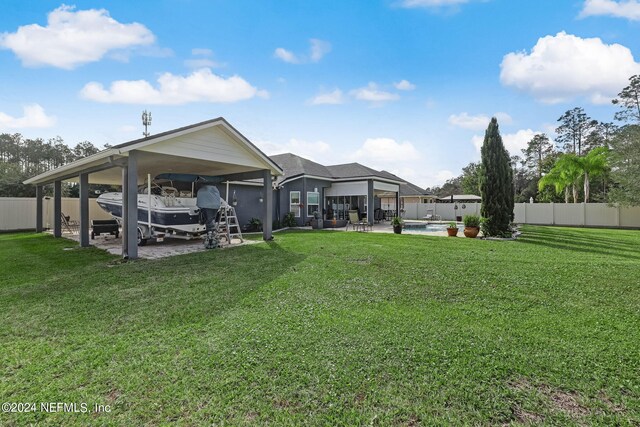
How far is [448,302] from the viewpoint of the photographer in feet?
15.4

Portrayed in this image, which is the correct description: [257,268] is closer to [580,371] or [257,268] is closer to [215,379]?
[215,379]

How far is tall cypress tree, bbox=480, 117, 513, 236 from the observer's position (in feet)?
43.3

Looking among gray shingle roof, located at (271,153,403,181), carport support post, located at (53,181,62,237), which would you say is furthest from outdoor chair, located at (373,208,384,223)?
carport support post, located at (53,181,62,237)

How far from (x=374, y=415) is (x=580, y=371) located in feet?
6.46

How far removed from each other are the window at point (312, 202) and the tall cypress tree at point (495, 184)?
31.9 feet

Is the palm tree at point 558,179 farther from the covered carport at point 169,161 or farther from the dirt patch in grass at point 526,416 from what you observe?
the dirt patch in grass at point 526,416

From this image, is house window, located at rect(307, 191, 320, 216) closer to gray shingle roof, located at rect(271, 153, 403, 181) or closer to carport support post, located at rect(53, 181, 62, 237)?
gray shingle roof, located at rect(271, 153, 403, 181)

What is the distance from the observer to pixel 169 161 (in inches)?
409

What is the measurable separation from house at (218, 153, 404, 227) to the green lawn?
10476 mm

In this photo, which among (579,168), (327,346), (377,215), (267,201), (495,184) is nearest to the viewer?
(327,346)

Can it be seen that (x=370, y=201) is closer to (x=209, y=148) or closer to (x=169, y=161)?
(x=209, y=148)

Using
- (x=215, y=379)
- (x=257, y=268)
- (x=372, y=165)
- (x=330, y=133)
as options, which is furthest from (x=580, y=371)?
(x=372, y=165)

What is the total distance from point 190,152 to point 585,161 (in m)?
28.2

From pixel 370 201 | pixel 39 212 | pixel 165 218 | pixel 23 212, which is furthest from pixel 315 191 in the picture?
pixel 23 212
